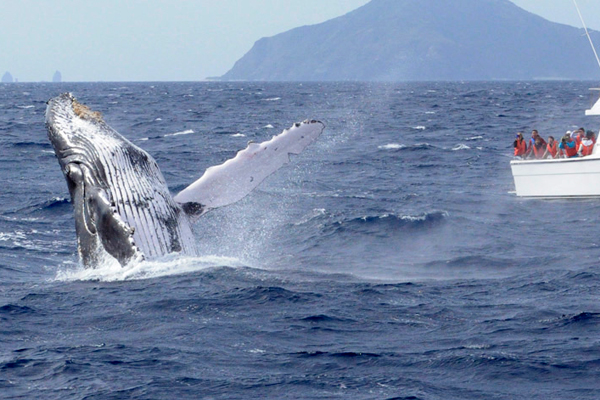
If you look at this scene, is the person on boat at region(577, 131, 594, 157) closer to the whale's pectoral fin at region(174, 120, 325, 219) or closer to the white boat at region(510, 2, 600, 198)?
the white boat at region(510, 2, 600, 198)

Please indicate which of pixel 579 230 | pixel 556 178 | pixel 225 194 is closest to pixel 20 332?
pixel 225 194

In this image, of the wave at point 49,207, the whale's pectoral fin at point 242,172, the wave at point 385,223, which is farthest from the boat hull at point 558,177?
the whale's pectoral fin at point 242,172

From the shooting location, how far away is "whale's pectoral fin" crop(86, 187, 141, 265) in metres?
7.18

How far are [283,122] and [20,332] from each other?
1366 inches

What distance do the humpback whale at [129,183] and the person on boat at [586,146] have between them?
32.6 feet

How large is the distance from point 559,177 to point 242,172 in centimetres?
1021

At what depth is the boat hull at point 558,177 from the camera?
679 inches

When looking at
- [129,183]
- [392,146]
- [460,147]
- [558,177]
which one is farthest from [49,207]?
[460,147]

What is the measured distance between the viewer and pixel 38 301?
28.6 ft

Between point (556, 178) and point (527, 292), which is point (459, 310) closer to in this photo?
point (527, 292)

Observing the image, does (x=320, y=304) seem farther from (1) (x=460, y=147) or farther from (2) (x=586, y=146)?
(1) (x=460, y=147)

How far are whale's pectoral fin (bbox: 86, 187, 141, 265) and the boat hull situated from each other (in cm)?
1176

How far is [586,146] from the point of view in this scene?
17.5 m

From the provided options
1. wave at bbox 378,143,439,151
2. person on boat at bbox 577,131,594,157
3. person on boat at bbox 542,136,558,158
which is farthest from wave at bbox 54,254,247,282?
wave at bbox 378,143,439,151
